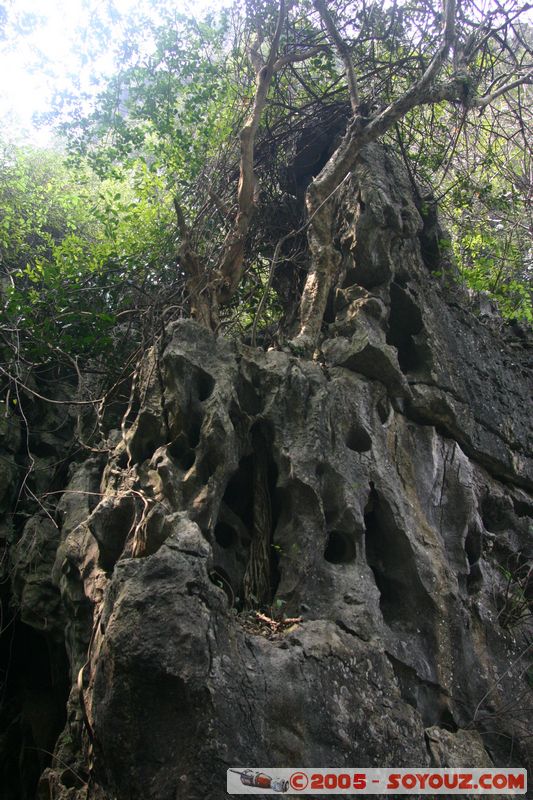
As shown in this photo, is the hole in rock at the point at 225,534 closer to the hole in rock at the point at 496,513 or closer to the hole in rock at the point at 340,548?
the hole in rock at the point at 340,548

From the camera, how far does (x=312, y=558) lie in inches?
190

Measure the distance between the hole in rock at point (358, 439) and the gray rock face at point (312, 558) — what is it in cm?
2

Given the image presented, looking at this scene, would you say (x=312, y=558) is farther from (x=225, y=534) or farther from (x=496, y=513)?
(x=496, y=513)

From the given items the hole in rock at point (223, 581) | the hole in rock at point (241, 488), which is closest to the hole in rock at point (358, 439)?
the hole in rock at point (241, 488)

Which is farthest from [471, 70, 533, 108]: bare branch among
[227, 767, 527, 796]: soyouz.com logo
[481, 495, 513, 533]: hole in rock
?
[227, 767, 527, 796]: soyouz.com logo

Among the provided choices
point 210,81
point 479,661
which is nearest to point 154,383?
point 479,661

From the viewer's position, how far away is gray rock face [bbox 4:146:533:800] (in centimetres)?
360

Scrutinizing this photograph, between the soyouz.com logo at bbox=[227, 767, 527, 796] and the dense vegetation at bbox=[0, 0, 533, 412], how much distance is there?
162 inches

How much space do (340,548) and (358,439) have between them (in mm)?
1016

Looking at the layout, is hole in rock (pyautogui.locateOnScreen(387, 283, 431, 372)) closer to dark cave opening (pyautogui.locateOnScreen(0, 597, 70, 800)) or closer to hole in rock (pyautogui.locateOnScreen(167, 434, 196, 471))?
hole in rock (pyautogui.locateOnScreen(167, 434, 196, 471))

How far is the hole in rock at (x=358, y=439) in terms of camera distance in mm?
5668

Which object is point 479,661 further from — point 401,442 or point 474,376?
point 474,376

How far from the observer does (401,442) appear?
20.1 ft


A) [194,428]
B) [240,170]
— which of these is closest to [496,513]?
[194,428]
